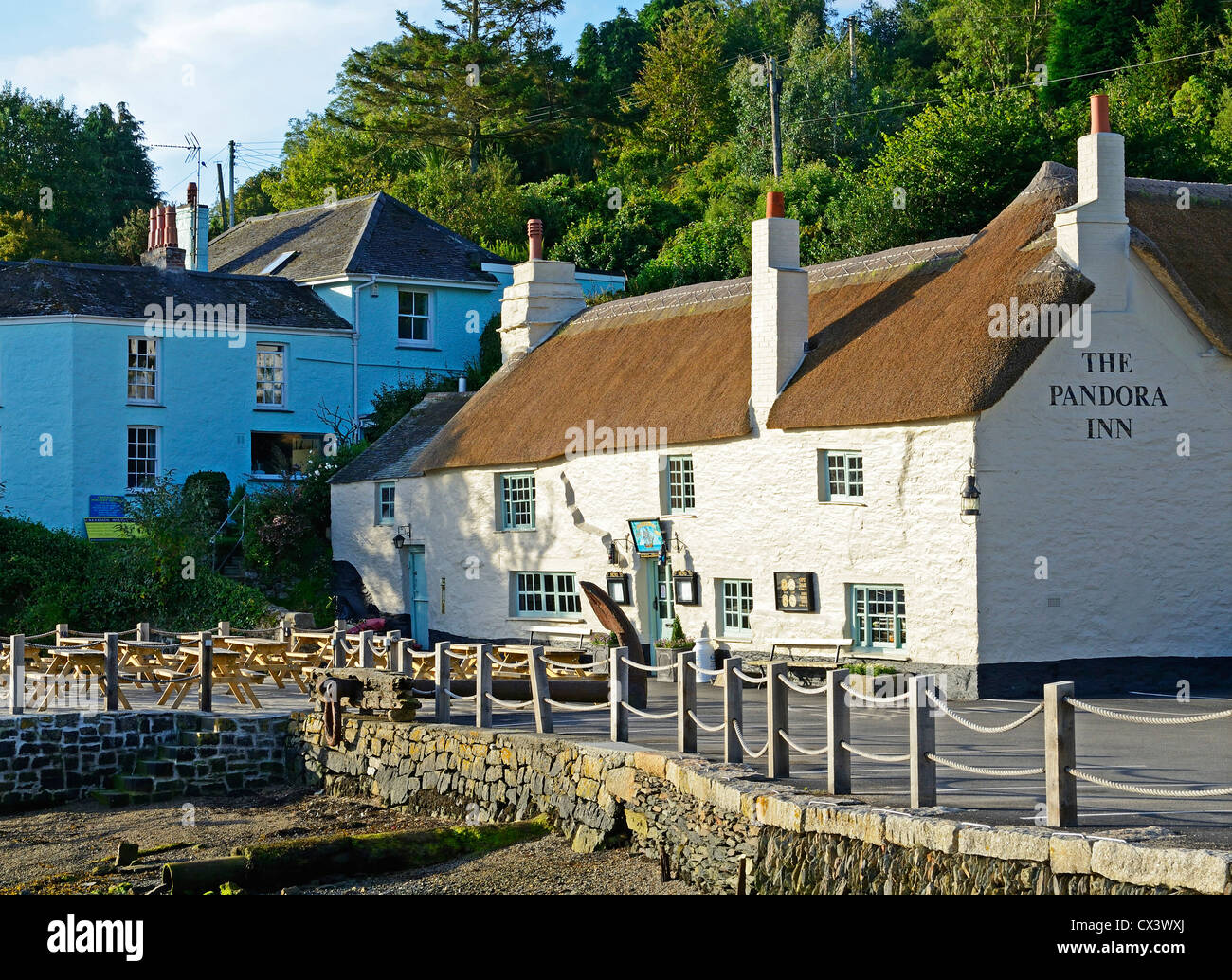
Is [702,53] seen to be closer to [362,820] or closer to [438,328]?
[438,328]

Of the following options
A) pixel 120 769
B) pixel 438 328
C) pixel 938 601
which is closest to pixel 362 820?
pixel 120 769

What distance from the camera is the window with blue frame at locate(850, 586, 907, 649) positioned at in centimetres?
1975

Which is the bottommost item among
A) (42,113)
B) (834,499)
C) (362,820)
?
(362,820)

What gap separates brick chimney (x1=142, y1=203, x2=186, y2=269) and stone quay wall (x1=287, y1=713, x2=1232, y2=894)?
18.8 meters

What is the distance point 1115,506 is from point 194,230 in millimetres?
24730

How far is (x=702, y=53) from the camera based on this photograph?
52719 millimetres

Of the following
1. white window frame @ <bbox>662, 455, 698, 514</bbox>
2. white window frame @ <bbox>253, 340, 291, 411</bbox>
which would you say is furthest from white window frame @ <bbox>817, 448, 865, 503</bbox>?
white window frame @ <bbox>253, 340, 291, 411</bbox>

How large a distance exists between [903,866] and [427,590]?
19.2 m

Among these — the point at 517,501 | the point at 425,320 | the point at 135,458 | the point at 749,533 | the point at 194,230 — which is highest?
the point at 194,230

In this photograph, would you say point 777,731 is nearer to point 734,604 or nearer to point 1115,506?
point 1115,506

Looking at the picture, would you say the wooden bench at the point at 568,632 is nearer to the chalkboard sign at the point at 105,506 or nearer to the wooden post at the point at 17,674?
the wooden post at the point at 17,674

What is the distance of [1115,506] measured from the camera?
757 inches

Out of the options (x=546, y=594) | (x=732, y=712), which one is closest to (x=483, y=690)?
(x=732, y=712)

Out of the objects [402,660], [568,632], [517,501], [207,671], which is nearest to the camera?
[402,660]
